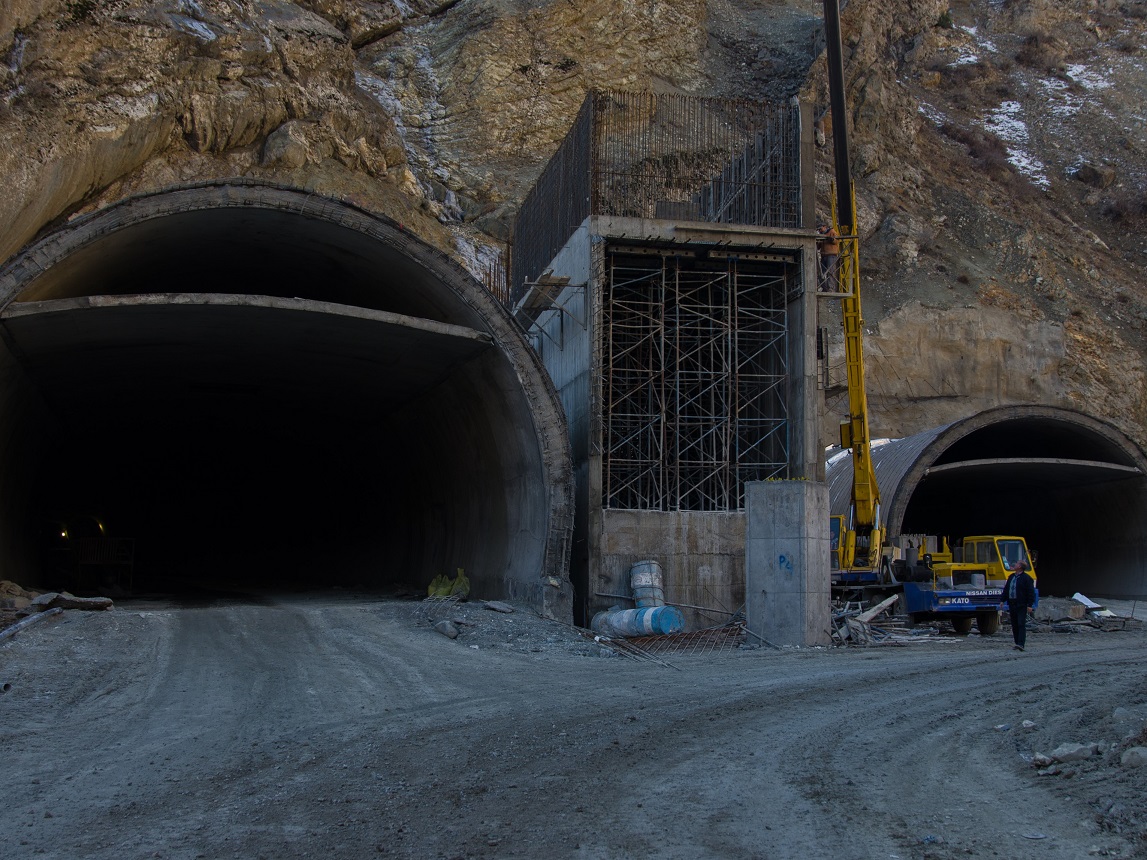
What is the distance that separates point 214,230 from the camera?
16.0 m

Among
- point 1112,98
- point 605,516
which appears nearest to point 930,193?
point 1112,98

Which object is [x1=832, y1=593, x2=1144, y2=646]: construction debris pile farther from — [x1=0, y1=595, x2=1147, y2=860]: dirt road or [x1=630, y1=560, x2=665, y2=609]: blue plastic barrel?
[x1=0, y1=595, x2=1147, y2=860]: dirt road

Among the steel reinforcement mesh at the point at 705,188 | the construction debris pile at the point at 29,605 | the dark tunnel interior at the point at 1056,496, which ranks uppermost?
the steel reinforcement mesh at the point at 705,188

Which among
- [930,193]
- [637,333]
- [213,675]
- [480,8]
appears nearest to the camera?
[213,675]

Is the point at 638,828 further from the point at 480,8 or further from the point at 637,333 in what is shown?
the point at 480,8

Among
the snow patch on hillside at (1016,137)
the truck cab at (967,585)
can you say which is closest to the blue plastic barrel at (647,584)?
the truck cab at (967,585)

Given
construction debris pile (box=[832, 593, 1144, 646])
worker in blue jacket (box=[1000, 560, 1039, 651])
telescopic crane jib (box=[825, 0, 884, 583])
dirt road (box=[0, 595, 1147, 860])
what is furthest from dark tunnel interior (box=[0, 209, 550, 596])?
worker in blue jacket (box=[1000, 560, 1039, 651])

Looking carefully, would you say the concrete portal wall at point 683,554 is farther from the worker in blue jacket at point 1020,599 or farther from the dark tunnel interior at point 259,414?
the worker in blue jacket at point 1020,599

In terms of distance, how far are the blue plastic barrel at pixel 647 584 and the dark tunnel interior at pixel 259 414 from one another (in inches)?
76.3

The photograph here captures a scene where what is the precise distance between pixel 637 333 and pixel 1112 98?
162 ft

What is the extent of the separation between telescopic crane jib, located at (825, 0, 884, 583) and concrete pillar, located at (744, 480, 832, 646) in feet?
16.0

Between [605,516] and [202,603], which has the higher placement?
[605,516]

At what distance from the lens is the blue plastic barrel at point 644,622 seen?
49.6 ft

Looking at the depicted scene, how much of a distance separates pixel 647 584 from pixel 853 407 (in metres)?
5.13
